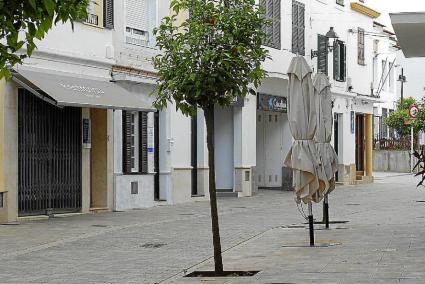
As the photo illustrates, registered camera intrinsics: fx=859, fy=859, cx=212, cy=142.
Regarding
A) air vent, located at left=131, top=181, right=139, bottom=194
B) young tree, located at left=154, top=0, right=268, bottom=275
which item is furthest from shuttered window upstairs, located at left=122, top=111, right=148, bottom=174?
young tree, located at left=154, top=0, right=268, bottom=275

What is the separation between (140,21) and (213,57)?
13.3 m

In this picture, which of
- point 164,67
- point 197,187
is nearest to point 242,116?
point 197,187

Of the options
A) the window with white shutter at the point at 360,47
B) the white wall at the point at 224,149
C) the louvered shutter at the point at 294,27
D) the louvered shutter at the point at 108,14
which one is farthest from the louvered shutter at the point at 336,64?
the louvered shutter at the point at 108,14

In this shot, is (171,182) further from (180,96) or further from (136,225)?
(180,96)

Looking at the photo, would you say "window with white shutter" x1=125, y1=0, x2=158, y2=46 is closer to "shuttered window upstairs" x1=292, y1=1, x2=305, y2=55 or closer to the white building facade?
the white building facade

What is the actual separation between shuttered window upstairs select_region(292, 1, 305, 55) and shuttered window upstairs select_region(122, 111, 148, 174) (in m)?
10.9

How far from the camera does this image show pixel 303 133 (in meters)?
13.9

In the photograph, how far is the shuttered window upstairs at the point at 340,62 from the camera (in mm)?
37609

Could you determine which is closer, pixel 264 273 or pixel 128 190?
pixel 264 273

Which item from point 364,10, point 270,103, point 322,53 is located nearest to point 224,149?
point 270,103

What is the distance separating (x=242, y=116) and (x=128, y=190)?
804 cm

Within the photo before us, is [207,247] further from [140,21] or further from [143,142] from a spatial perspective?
[140,21]

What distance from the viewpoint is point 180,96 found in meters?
11.0

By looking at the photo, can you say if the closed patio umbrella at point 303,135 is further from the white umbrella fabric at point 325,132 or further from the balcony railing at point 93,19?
the balcony railing at point 93,19
